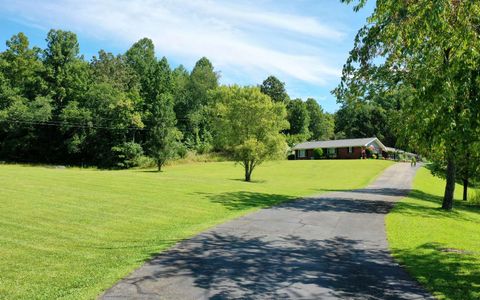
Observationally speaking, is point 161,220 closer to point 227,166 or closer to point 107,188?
point 107,188

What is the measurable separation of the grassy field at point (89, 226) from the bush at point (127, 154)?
1530 inches

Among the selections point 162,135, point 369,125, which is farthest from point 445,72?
point 369,125

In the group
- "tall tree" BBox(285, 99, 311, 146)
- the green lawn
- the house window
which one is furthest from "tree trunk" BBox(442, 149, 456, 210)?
"tall tree" BBox(285, 99, 311, 146)

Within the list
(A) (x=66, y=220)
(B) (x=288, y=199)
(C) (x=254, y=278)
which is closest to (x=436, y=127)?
(C) (x=254, y=278)

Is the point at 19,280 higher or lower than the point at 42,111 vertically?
lower

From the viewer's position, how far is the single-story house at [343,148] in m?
79.0

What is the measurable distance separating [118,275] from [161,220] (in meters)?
6.54

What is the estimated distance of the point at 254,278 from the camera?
788 cm

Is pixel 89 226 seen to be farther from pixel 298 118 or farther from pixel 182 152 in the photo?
pixel 298 118

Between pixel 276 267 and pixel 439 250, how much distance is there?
562 cm

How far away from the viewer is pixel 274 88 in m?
111

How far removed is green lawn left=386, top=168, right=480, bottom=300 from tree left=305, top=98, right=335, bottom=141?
92288 mm

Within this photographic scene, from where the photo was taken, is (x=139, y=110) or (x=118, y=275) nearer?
(x=118, y=275)

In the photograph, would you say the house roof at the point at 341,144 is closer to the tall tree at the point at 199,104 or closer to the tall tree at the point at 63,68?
the tall tree at the point at 199,104
